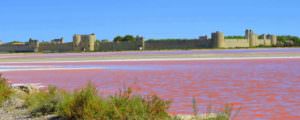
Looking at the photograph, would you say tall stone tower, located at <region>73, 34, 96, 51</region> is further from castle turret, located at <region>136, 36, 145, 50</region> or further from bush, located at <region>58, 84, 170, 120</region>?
bush, located at <region>58, 84, 170, 120</region>

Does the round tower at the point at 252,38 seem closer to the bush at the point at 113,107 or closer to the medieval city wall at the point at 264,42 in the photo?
the medieval city wall at the point at 264,42

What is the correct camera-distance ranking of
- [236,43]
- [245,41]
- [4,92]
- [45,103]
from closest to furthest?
[45,103]
[4,92]
[236,43]
[245,41]

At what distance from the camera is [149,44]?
105 meters

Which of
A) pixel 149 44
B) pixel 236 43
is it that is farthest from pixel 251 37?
pixel 149 44

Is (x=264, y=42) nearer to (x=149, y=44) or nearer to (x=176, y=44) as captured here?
→ (x=176, y=44)

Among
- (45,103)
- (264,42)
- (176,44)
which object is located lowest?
(264,42)

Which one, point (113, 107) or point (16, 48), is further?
point (16, 48)

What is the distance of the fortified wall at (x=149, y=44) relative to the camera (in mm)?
100875

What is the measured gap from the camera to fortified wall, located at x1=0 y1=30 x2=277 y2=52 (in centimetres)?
10088

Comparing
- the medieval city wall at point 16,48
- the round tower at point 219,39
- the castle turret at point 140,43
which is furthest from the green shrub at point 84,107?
the medieval city wall at point 16,48

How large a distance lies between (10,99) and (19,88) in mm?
2585

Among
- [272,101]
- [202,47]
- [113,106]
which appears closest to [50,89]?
[113,106]

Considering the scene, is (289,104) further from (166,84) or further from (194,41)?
(194,41)

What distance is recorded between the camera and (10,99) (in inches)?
468
